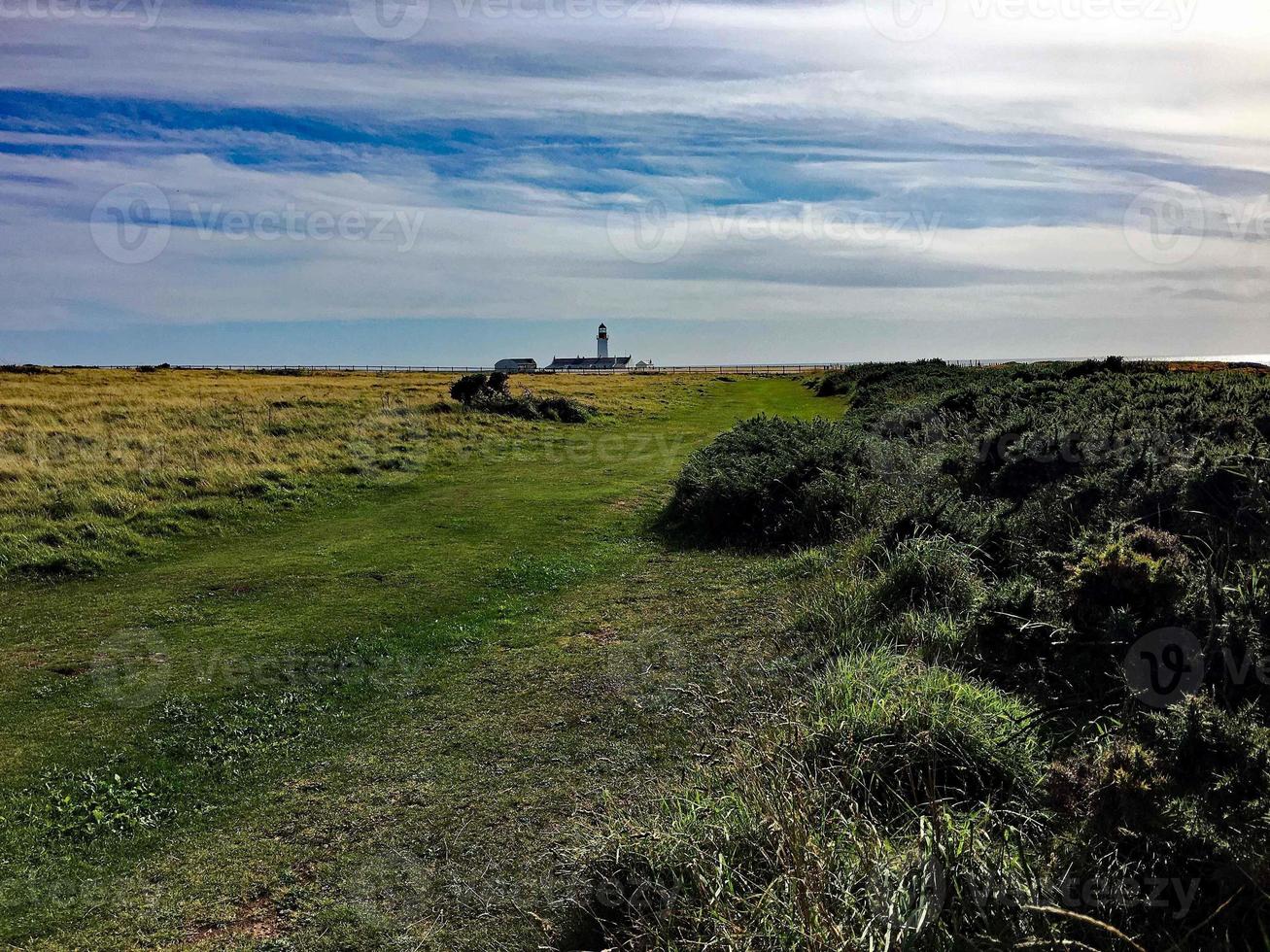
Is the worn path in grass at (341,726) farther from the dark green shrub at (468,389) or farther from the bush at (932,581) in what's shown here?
the dark green shrub at (468,389)

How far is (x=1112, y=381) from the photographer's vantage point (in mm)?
14133

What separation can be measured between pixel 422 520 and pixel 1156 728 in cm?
1183

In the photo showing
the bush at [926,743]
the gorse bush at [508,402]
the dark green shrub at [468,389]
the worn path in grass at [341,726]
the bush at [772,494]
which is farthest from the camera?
the dark green shrub at [468,389]

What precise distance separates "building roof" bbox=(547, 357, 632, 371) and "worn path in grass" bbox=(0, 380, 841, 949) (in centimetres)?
9094

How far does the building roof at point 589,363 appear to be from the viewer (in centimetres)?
10269

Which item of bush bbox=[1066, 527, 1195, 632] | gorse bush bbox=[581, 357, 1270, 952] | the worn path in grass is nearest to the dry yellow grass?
the worn path in grass

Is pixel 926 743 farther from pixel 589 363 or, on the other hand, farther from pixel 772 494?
pixel 589 363

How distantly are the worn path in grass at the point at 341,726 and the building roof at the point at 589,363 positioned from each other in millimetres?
90938

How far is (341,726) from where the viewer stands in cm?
641

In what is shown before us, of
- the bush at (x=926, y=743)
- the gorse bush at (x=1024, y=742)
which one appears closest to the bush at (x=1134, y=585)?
the gorse bush at (x=1024, y=742)

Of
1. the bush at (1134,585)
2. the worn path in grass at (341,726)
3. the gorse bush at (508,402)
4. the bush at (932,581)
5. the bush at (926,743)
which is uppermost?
the gorse bush at (508,402)

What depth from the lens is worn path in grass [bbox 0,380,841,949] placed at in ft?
14.1

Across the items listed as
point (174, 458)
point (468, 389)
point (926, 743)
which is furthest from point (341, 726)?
point (468, 389)

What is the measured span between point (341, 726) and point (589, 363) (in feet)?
327
